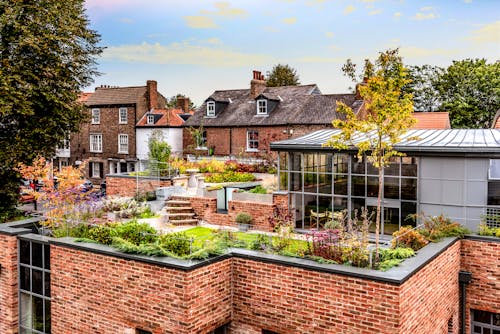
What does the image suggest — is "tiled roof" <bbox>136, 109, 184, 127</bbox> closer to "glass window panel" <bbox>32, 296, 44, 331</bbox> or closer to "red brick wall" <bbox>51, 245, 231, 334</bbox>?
"glass window panel" <bbox>32, 296, 44, 331</bbox>

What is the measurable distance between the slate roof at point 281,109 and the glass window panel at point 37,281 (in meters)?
23.1

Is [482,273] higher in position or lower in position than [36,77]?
lower

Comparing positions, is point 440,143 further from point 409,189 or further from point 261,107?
point 261,107

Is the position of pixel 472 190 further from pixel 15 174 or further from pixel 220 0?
pixel 220 0

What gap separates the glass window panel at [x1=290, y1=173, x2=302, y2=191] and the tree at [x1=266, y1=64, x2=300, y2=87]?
4068 cm

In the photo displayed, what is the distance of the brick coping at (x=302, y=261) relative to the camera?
8484mm

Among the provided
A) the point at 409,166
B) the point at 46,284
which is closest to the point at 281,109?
the point at 409,166

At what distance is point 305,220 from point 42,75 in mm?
13360

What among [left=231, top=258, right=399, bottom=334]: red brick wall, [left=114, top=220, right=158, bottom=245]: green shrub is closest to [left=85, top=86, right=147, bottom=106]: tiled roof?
[left=114, top=220, right=158, bottom=245]: green shrub

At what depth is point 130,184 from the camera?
21047 mm

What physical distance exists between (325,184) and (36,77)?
13.0 meters

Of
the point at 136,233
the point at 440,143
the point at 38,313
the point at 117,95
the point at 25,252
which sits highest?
the point at 117,95

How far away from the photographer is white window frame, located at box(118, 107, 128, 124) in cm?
4141

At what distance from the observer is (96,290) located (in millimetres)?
10508
